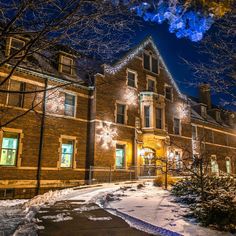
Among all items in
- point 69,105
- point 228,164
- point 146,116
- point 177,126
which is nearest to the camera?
point 69,105

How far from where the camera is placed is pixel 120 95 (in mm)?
22281

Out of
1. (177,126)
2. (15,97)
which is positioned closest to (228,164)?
(177,126)

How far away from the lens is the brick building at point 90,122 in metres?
16.2

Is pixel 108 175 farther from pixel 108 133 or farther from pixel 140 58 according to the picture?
pixel 140 58

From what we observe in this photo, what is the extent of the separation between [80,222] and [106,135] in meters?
13.1

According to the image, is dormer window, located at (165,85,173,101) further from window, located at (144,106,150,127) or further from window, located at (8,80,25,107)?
window, located at (8,80,25,107)

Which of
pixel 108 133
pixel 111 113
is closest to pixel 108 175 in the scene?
pixel 108 133

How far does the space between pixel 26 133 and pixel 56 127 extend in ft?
7.74

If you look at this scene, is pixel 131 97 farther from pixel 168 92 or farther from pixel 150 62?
pixel 168 92

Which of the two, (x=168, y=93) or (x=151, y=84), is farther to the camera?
(x=168, y=93)

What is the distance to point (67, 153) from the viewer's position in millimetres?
18891

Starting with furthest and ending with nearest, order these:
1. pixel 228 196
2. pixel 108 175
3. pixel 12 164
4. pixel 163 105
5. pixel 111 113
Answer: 1. pixel 163 105
2. pixel 111 113
3. pixel 108 175
4. pixel 12 164
5. pixel 228 196

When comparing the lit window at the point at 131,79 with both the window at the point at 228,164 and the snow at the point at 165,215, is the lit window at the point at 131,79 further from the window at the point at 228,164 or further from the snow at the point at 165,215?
the window at the point at 228,164

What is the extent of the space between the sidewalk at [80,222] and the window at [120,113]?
12793 mm
